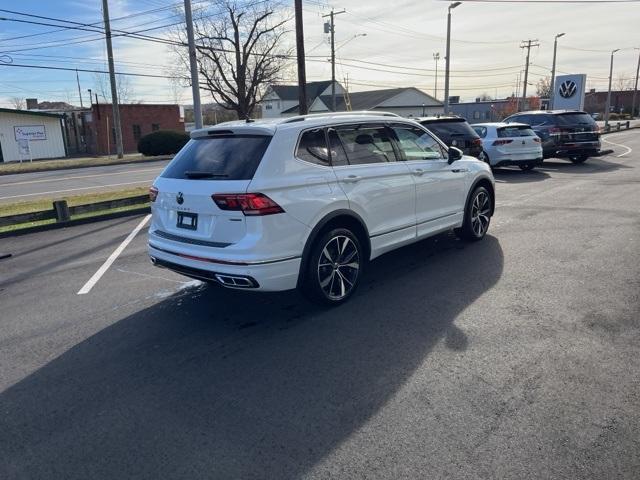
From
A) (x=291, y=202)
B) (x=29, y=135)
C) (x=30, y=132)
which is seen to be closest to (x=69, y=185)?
(x=291, y=202)

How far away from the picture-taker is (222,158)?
455 centimetres

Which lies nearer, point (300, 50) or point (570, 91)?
point (300, 50)

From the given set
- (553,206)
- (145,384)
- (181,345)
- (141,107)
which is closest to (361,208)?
(181,345)

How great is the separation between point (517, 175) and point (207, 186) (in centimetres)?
1230

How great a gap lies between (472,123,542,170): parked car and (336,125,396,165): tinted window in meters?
9.82

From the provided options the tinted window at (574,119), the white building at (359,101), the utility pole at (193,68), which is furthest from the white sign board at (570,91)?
the white building at (359,101)

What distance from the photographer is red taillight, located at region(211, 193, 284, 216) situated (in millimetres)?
4141

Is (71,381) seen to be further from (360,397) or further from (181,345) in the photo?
(360,397)

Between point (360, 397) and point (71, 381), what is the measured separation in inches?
83.2

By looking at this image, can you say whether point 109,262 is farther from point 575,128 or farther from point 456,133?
point 575,128

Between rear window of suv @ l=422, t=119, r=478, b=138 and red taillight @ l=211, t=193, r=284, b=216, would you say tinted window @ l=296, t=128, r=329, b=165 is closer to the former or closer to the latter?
red taillight @ l=211, t=193, r=284, b=216

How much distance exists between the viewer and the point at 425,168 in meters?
5.88

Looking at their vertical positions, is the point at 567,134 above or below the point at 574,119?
below

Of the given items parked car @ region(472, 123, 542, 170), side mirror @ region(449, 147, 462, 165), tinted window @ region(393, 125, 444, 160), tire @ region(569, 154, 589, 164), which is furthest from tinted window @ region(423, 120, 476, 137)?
tinted window @ region(393, 125, 444, 160)
